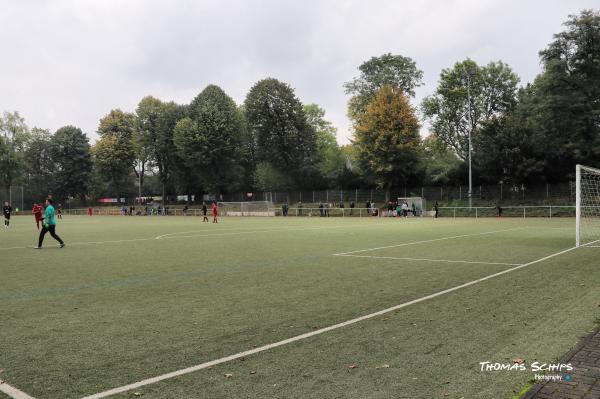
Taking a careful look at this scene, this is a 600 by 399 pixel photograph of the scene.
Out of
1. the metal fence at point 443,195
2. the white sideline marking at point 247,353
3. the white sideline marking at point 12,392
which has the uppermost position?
the metal fence at point 443,195

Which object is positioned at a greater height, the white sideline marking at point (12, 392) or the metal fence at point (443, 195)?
the metal fence at point (443, 195)

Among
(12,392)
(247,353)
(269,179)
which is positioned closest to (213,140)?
(269,179)

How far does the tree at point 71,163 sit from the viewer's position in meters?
91.1

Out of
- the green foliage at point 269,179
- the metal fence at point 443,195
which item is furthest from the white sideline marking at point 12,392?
the green foliage at point 269,179

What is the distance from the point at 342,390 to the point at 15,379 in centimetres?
302

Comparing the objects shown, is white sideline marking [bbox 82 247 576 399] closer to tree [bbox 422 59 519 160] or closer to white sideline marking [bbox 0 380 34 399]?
white sideline marking [bbox 0 380 34 399]

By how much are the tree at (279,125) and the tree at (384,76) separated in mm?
7718

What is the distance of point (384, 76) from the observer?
60.4 metres

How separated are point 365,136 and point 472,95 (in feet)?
55.2

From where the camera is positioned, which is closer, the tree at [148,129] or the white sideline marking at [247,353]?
the white sideline marking at [247,353]

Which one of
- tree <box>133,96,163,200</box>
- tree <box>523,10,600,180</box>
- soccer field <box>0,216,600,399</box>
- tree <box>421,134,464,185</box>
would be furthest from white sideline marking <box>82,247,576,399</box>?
tree <box>133,96,163,200</box>

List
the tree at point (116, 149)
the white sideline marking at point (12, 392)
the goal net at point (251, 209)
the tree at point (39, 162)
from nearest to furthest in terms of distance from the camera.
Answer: the white sideline marking at point (12, 392) → the goal net at point (251, 209) → the tree at point (116, 149) → the tree at point (39, 162)

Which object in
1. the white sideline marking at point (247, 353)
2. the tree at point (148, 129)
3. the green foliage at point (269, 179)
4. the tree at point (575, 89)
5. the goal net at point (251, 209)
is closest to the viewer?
the white sideline marking at point (247, 353)

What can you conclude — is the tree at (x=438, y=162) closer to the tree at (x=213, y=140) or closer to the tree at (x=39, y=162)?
the tree at (x=213, y=140)
